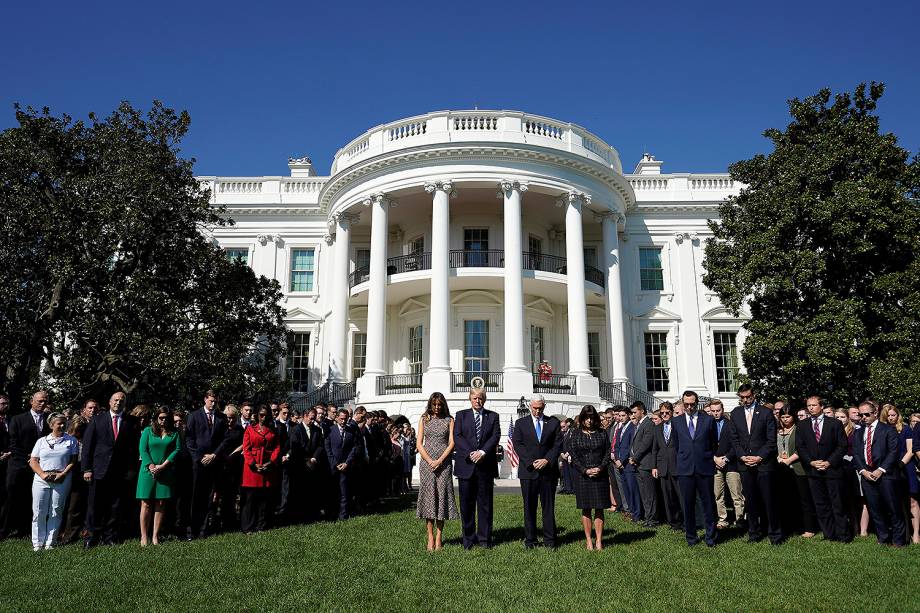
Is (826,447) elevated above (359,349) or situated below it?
below

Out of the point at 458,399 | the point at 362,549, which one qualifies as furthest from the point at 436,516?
the point at 458,399

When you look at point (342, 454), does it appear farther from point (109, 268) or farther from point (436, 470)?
point (109, 268)

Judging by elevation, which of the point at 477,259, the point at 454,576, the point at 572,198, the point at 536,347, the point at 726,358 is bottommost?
the point at 454,576

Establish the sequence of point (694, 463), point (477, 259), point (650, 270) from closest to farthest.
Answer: point (694, 463), point (477, 259), point (650, 270)

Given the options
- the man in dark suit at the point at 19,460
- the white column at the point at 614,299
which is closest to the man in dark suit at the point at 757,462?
the man in dark suit at the point at 19,460

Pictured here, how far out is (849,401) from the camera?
1695 cm

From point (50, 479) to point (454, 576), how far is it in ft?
17.4

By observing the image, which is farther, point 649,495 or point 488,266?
point 488,266

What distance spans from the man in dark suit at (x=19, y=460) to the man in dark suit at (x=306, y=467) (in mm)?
3416

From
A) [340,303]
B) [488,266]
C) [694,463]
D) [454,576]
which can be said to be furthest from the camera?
[340,303]

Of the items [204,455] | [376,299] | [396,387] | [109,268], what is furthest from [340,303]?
[204,455]

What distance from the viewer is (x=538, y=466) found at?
7.86 meters

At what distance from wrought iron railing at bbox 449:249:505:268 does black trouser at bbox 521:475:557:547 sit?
56.3 ft

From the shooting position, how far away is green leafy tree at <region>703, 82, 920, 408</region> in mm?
16219
